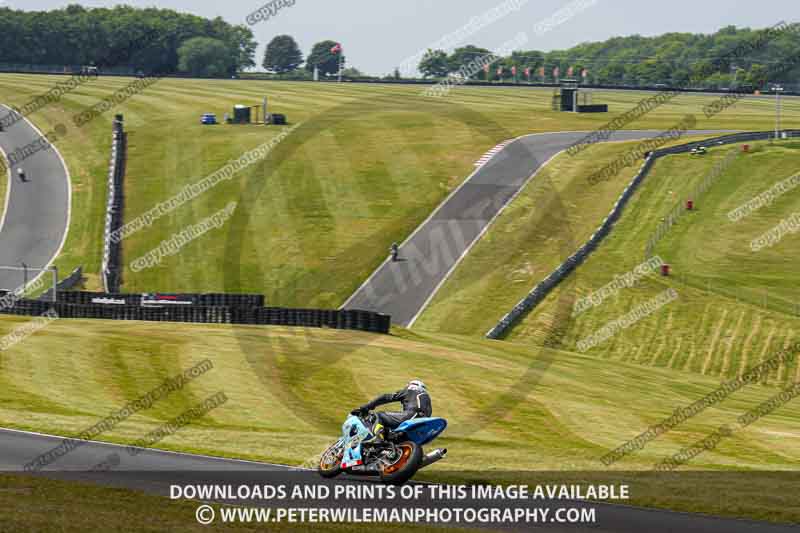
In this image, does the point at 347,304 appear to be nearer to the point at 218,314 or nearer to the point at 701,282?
the point at 218,314

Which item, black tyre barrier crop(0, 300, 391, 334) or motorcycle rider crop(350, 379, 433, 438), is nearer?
motorcycle rider crop(350, 379, 433, 438)

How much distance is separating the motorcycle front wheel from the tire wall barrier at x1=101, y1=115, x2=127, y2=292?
42.9 m

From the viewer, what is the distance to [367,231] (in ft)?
223

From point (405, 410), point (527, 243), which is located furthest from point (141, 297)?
point (405, 410)

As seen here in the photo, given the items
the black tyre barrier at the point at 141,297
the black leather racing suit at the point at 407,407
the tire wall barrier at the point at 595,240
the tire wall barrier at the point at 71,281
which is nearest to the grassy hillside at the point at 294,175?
the tire wall barrier at the point at 71,281

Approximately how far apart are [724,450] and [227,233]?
148ft

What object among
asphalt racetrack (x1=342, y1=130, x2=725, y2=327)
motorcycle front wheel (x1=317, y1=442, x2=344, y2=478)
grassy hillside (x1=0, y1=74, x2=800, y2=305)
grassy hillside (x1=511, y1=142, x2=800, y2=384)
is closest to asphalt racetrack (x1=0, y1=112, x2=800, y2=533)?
asphalt racetrack (x1=342, y1=130, x2=725, y2=327)

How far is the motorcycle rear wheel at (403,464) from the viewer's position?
61.8 feet

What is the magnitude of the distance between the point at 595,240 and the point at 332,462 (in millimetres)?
45680

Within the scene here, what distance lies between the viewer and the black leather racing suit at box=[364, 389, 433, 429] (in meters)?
19.3

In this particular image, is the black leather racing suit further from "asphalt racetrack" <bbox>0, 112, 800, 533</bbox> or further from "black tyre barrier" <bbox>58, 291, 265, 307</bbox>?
"black tyre barrier" <bbox>58, 291, 265, 307</bbox>

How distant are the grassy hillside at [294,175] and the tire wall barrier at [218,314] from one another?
47.7ft

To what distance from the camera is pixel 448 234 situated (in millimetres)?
66188

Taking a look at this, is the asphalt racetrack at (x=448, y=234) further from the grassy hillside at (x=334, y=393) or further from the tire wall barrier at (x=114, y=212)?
the tire wall barrier at (x=114, y=212)
